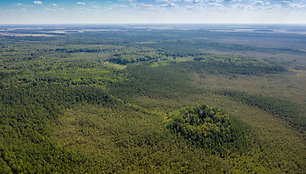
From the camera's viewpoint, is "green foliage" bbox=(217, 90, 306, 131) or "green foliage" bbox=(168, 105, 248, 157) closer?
"green foliage" bbox=(168, 105, 248, 157)

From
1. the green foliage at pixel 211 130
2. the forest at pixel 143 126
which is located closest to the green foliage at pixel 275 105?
the forest at pixel 143 126

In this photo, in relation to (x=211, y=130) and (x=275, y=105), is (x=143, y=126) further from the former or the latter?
(x=275, y=105)

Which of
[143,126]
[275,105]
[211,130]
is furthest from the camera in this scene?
[275,105]

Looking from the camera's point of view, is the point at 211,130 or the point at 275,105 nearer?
the point at 211,130

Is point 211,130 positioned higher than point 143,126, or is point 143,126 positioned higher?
point 211,130

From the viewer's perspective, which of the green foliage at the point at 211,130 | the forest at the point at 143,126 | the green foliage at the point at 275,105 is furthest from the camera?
the green foliage at the point at 275,105

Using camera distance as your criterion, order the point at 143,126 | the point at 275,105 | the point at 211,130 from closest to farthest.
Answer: the point at 211,130
the point at 143,126
the point at 275,105

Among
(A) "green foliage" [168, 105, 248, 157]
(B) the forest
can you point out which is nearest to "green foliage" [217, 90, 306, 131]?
(B) the forest

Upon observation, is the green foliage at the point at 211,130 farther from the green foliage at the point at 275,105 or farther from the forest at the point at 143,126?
the green foliage at the point at 275,105

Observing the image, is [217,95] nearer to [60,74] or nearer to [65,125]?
[65,125]

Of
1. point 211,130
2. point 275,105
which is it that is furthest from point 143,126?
point 275,105

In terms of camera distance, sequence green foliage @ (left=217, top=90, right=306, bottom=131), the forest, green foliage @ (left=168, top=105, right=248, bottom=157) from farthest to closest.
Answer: green foliage @ (left=217, top=90, right=306, bottom=131), green foliage @ (left=168, top=105, right=248, bottom=157), the forest

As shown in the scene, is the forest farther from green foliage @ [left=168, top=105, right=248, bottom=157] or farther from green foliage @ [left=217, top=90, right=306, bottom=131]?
green foliage @ [left=217, top=90, right=306, bottom=131]
